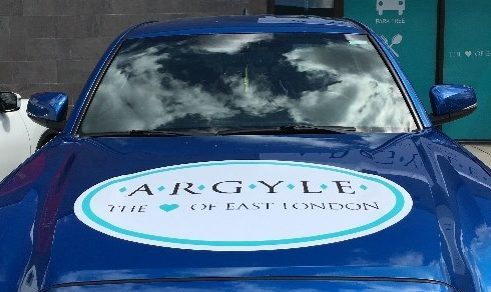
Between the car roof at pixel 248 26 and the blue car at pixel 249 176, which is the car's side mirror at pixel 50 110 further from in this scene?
the car roof at pixel 248 26

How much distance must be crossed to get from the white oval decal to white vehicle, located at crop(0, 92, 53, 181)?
15.0 feet

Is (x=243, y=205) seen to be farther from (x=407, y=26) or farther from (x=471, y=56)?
(x=471, y=56)

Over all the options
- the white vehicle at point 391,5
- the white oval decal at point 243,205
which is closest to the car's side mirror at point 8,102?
the white oval decal at point 243,205

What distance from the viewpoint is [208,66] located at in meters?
4.36

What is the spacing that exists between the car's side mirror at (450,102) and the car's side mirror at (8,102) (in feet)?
13.3

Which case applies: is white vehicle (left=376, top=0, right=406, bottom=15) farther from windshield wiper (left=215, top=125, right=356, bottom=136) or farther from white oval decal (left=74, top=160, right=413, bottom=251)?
white oval decal (left=74, top=160, right=413, bottom=251)

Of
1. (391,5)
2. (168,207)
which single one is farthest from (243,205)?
(391,5)

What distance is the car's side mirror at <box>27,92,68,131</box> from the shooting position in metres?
4.54

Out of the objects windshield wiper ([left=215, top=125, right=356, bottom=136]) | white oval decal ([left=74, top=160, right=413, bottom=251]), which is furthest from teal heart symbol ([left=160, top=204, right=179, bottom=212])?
windshield wiper ([left=215, top=125, right=356, bottom=136])

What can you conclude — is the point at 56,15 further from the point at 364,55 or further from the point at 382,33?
the point at 364,55

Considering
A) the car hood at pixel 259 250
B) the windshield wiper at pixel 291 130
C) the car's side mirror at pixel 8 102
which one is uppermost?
the windshield wiper at pixel 291 130

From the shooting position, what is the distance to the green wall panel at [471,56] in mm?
12711

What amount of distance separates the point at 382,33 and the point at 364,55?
853cm

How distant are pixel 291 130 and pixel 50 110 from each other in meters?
1.36
